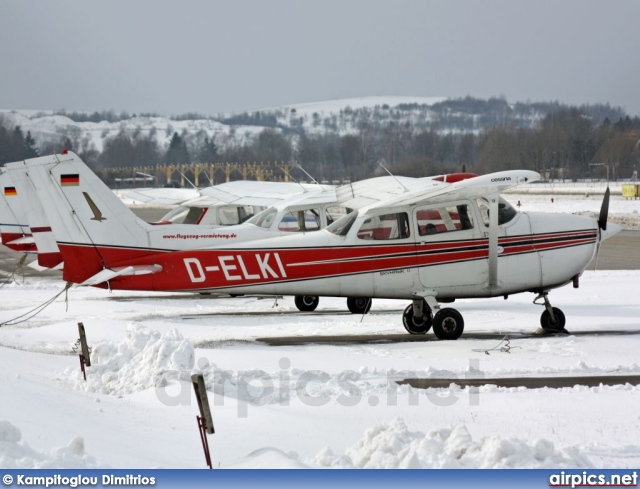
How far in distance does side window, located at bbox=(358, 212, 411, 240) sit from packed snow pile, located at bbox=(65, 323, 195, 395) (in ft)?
12.3

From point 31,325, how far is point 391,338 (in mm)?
6200

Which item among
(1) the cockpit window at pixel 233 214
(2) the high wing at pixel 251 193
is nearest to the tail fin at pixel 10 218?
(2) the high wing at pixel 251 193

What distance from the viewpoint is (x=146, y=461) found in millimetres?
6684

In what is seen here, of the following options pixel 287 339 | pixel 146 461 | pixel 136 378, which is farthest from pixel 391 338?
pixel 146 461

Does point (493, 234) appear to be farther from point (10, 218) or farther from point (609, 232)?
point (10, 218)

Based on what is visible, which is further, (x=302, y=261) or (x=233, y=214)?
(x=233, y=214)

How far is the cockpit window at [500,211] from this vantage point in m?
13.3

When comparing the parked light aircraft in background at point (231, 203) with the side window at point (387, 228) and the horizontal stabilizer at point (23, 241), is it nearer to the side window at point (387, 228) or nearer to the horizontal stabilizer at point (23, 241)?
the horizontal stabilizer at point (23, 241)

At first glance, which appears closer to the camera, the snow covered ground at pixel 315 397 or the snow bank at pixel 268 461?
the snow bank at pixel 268 461

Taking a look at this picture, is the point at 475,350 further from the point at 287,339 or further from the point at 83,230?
the point at 83,230

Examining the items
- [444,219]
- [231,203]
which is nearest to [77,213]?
[444,219]

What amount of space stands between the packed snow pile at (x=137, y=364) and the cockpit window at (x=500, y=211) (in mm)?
5076

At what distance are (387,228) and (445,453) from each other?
7.31 meters

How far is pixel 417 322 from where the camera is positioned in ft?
44.9
